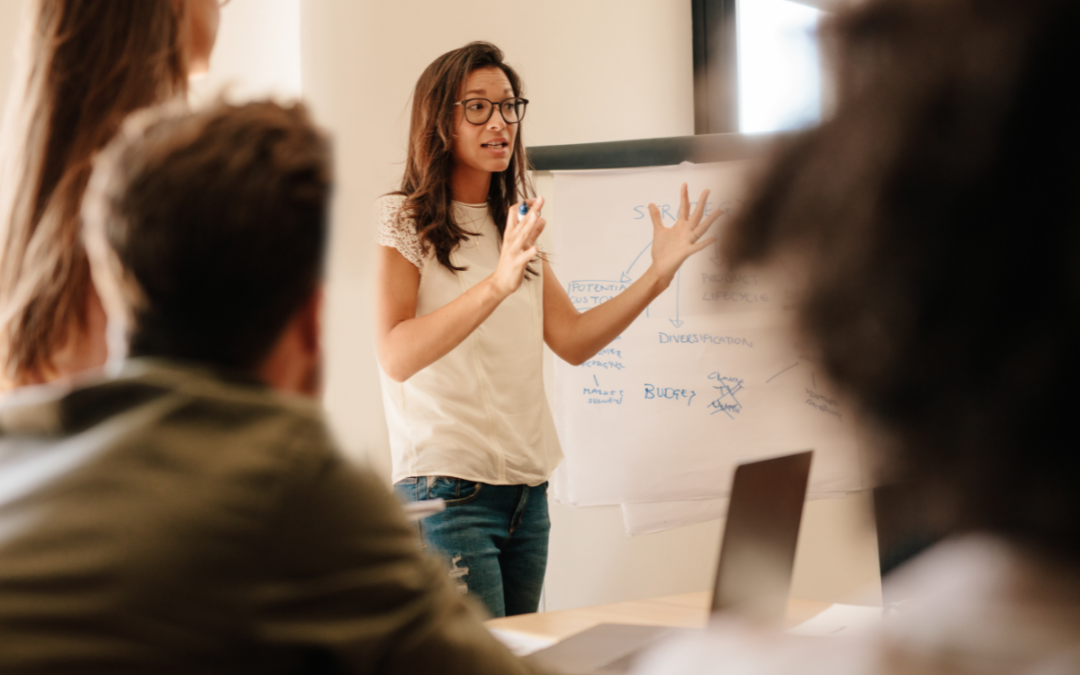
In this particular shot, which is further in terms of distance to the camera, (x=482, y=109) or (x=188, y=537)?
(x=482, y=109)

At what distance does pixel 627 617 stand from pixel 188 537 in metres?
1.07

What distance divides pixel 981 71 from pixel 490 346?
160 centimetres

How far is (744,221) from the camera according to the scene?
1.30 feet

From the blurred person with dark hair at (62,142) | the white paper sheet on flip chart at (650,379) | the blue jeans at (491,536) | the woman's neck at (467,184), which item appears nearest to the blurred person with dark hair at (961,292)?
the blurred person with dark hair at (62,142)

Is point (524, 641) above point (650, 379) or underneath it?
underneath

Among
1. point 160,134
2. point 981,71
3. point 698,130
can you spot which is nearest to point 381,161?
point 698,130

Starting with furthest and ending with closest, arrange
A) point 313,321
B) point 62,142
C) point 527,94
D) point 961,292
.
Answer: point 527,94
point 62,142
point 313,321
point 961,292

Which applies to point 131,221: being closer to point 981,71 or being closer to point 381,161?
point 981,71

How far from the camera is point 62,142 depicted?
0.87m

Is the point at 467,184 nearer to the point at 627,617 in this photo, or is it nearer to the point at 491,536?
the point at 491,536

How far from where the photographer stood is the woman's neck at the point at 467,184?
1.97 metres

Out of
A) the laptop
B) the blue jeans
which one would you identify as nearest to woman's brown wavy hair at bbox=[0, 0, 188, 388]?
the laptop

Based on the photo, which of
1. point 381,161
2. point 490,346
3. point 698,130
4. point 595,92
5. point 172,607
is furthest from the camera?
point 698,130

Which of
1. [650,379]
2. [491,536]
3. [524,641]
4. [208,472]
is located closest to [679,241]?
[650,379]
